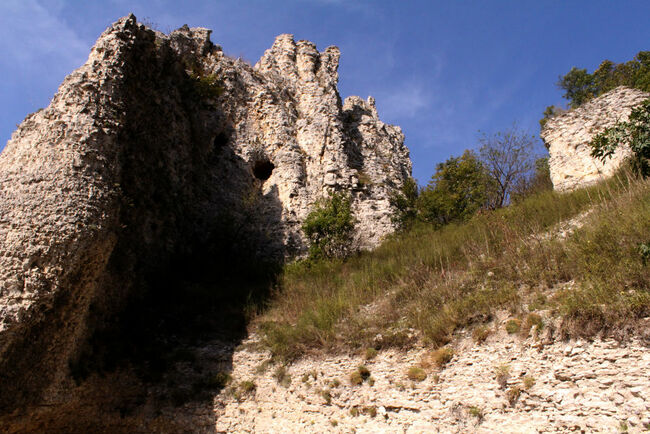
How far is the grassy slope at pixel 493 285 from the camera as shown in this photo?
497 centimetres

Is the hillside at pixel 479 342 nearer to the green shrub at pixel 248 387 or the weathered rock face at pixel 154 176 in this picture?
the green shrub at pixel 248 387

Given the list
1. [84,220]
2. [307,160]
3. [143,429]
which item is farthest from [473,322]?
[307,160]

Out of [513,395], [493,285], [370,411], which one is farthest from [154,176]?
[513,395]

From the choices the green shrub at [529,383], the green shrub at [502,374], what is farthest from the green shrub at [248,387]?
the green shrub at [529,383]

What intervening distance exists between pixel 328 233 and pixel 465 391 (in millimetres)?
7403

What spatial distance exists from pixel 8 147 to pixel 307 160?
932 cm

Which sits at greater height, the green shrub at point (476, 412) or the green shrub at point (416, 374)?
the green shrub at point (416, 374)

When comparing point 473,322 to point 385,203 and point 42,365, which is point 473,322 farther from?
point 385,203

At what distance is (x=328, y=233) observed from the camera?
12.1 m

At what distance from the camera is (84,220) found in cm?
622

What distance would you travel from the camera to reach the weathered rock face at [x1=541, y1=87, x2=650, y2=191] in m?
11.4

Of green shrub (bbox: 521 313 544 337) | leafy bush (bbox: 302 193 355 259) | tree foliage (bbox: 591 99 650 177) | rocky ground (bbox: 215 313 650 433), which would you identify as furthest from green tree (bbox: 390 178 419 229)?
green shrub (bbox: 521 313 544 337)

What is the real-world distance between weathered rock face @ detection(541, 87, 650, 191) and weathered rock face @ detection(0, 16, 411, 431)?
5.38 meters

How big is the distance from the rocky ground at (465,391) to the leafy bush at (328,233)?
484 centimetres
